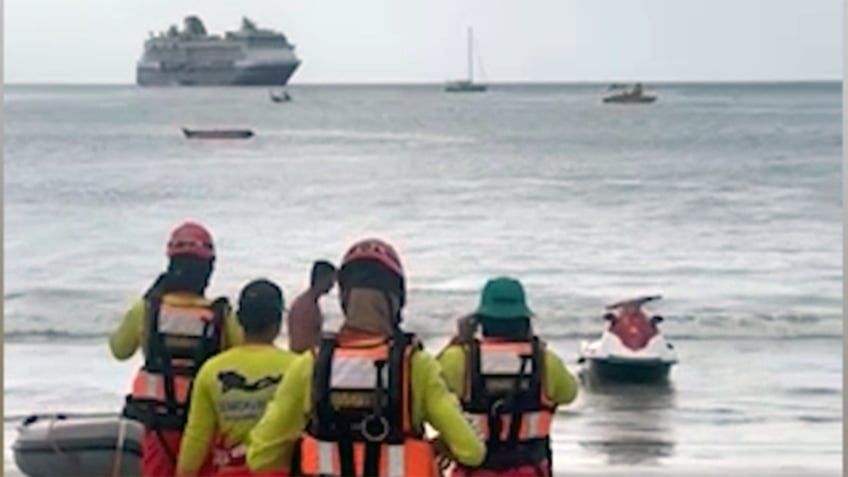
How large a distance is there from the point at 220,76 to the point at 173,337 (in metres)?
29.5

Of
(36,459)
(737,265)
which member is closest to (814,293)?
(737,265)

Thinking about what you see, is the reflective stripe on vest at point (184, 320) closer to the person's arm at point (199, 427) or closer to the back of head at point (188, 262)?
the back of head at point (188, 262)

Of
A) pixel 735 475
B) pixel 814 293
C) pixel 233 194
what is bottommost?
pixel 735 475

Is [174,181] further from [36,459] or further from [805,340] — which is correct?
[36,459]

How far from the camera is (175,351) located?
2992 mm

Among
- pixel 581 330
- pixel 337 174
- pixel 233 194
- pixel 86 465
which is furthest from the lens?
pixel 337 174

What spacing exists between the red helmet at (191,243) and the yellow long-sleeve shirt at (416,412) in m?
0.54

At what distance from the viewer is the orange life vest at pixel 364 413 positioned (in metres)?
2.48

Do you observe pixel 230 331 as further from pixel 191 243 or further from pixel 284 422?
pixel 284 422

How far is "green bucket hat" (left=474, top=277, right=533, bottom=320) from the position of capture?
2914 mm

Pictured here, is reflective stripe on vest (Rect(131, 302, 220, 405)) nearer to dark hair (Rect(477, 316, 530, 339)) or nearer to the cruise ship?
dark hair (Rect(477, 316, 530, 339))

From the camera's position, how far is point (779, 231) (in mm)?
14758

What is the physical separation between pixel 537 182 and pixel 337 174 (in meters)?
2.45

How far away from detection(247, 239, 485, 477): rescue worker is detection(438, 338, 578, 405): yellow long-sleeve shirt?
0.32 metres
